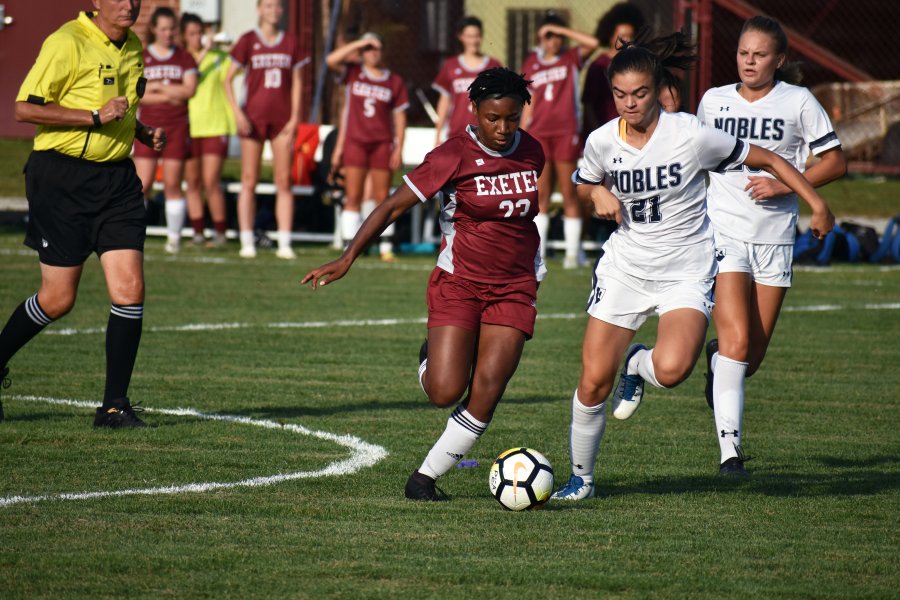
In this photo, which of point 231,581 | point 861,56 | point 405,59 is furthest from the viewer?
point 405,59

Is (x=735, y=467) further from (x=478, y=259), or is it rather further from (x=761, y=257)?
(x=478, y=259)

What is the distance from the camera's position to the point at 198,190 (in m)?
17.2

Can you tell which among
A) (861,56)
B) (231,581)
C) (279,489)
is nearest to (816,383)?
(279,489)

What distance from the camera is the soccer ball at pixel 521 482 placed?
5.75 metres

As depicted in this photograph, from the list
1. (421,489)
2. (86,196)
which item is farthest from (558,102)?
(421,489)

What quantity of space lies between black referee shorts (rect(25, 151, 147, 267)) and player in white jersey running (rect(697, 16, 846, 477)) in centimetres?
311

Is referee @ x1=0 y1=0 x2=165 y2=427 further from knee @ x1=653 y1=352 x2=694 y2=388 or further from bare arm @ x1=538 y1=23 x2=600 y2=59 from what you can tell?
bare arm @ x1=538 y1=23 x2=600 y2=59

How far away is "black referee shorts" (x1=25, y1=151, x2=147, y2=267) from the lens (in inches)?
294

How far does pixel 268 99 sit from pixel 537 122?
10.2 feet

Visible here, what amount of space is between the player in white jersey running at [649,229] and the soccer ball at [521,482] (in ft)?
0.98

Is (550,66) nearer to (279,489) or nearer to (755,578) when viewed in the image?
(279,489)

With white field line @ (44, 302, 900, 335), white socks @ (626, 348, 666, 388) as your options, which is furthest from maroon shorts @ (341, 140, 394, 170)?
white socks @ (626, 348, 666, 388)

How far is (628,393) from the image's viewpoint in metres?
7.16

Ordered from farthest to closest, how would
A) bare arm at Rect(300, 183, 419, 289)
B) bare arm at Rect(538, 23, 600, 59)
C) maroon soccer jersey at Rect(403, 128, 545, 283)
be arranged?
bare arm at Rect(538, 23, 600, 59) < maroon soccer jersey at Rect(403, 128, 545, 283) < bare arm at Rect(300, 183, 419, 289)
